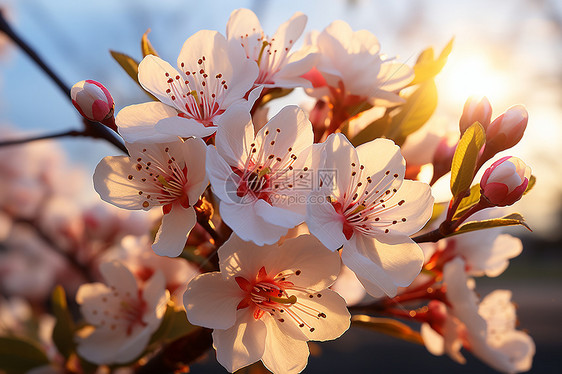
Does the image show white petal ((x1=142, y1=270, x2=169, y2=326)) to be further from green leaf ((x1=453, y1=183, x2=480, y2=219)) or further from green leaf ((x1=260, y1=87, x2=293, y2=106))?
green leaf ((x1=453, y1=183, x2=480, y2=219))

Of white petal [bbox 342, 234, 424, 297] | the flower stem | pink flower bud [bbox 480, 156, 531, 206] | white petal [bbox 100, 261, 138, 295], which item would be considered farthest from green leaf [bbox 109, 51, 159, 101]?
pink flower bud [bbox 480, 156, 531, 206]

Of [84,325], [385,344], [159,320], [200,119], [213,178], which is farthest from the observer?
[385,344]

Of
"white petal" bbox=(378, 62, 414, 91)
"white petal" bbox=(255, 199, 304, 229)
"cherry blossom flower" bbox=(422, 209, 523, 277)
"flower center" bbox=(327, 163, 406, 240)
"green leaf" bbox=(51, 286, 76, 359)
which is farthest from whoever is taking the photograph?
"green leaf" bbox=(51, 286, 76, 359)

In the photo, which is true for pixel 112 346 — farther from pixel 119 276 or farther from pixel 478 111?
pixel 478 111

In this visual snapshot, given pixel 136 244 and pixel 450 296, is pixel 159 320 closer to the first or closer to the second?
pixel 136 244

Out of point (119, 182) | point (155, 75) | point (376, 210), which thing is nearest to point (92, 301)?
point (119, 182)

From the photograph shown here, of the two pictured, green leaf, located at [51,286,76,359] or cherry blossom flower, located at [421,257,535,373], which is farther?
green leaf, located at [51,286,76,359]

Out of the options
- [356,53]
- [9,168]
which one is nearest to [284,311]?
[356,53]
